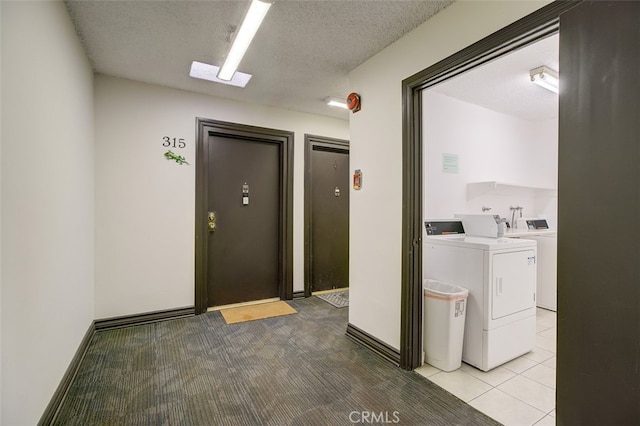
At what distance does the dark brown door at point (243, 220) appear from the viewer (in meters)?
3.58

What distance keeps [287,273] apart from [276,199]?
96cm

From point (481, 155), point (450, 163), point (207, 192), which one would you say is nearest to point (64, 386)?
point (207, 192)

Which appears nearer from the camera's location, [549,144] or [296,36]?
[296,36]

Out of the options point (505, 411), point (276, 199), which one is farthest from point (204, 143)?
point (505, 411)

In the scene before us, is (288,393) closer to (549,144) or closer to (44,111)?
(44,111)

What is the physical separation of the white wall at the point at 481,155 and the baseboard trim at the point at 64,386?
3.08 meters

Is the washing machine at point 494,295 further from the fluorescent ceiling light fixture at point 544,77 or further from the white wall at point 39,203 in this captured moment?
the white wall at point 39,203

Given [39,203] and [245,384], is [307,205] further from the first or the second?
[39,203]

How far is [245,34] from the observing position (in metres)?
2.03

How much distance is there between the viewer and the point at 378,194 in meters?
2.55

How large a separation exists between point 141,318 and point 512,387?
10.8 feet

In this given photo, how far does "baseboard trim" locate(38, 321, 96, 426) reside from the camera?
163 cm

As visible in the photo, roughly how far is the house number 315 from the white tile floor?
10.2 feet

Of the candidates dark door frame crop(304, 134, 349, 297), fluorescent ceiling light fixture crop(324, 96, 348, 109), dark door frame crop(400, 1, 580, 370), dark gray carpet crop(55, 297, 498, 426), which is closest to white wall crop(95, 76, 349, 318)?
dark gray carpet crop(55, 297, 498, 426)
